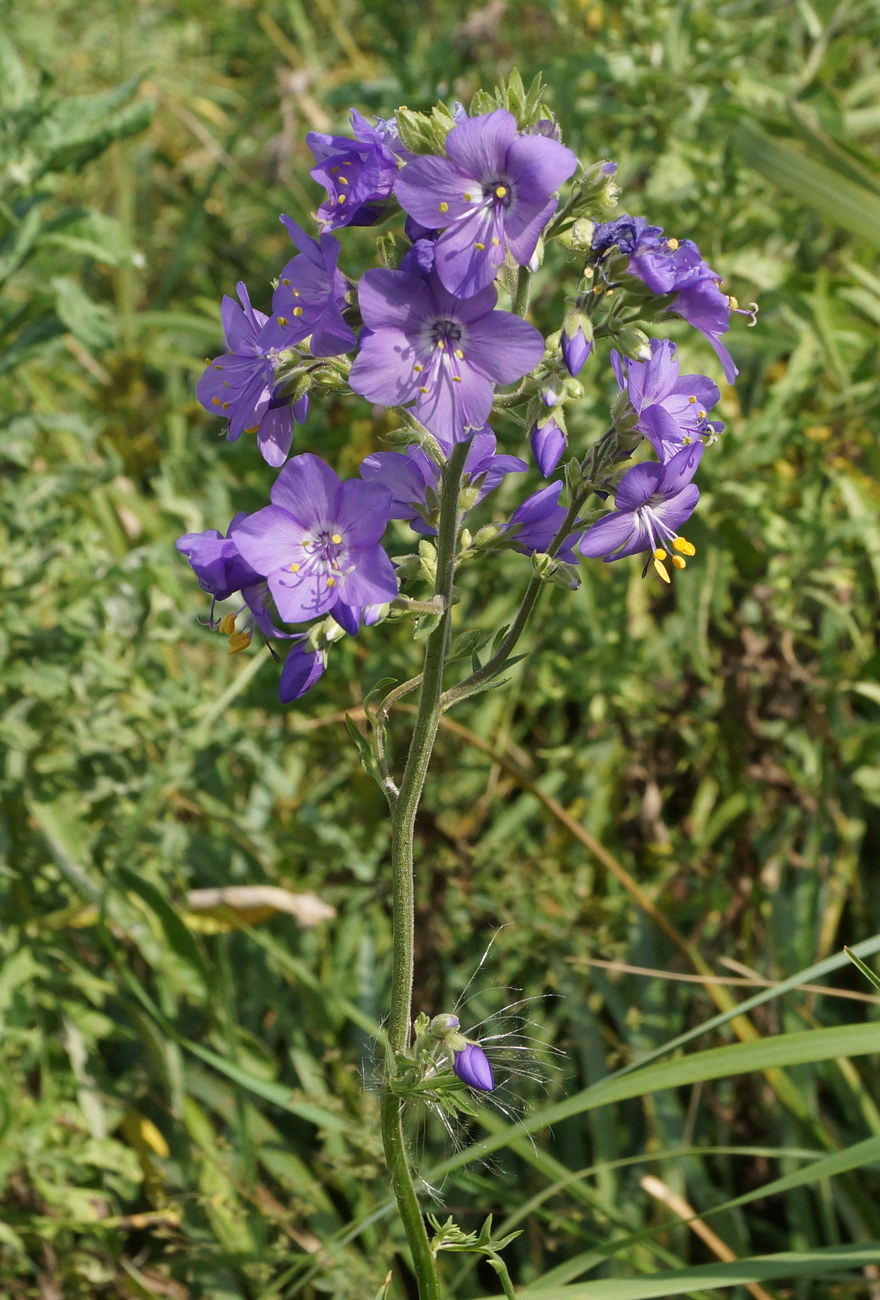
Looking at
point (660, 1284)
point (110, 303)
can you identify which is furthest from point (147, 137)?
point (660, 1284)

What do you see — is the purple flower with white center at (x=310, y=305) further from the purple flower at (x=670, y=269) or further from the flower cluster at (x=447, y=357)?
the purple flower at (x=670, y=269)

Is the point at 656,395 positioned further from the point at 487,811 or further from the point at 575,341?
the point at 487,811

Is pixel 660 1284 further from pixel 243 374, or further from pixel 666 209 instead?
pixel 666 209

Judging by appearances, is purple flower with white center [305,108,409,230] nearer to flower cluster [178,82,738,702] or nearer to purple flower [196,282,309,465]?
flower cluster [178,82,738,702]

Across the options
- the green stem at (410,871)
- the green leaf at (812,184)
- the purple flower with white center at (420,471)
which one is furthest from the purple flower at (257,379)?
the green leaf at (812,184)

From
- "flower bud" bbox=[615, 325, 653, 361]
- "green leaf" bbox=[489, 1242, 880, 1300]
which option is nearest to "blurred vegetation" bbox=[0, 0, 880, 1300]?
"green leaf" bbox=[489, 1242, 880, 1300]
